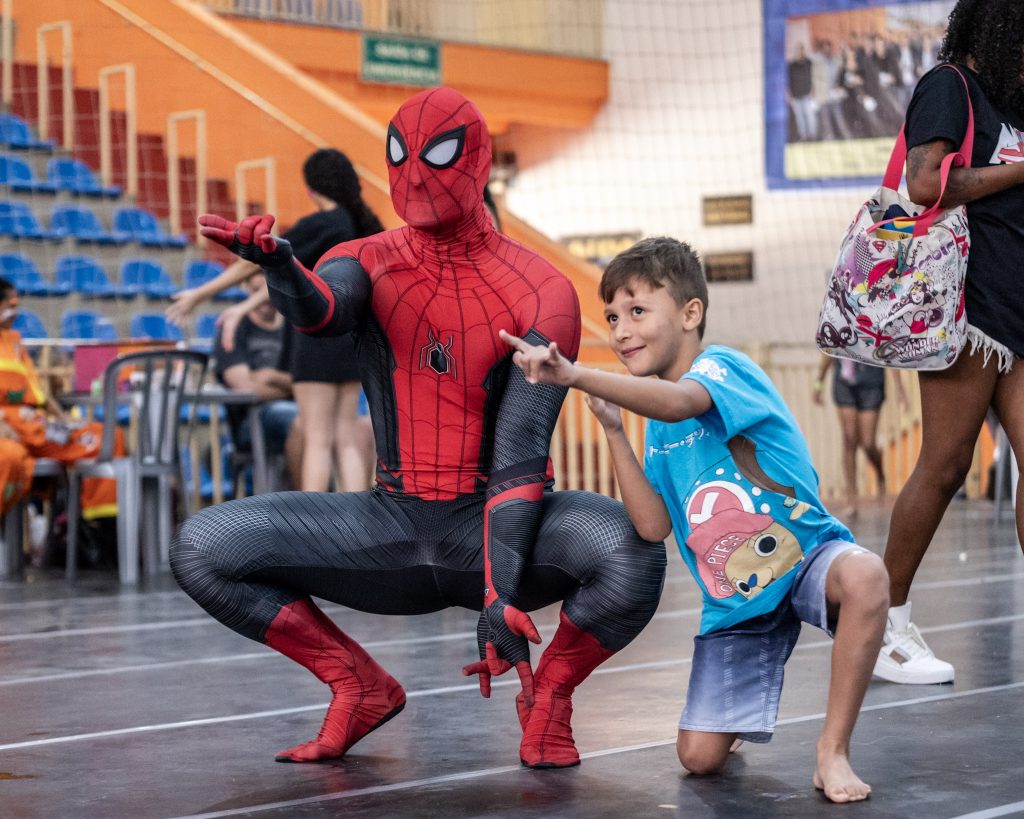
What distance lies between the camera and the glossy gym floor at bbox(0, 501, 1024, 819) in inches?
104

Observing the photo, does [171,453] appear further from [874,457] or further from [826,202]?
[826,202]

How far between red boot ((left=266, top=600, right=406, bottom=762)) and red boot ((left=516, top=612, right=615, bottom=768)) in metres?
0.31

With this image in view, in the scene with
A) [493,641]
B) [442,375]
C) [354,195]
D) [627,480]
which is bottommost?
[493,641]

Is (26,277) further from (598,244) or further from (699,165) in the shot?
(699,165)

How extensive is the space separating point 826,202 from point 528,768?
15.2m

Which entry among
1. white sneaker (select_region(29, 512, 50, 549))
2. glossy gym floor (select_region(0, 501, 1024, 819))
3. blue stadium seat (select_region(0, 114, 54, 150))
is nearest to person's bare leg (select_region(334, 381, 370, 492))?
glossy gym floor (select_region(0, 501, 1024, 819))

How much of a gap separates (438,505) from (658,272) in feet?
1.98

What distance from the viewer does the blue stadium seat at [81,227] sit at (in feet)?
38.4

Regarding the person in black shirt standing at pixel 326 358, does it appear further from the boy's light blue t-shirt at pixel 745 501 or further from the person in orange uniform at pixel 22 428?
the boy's light blue t-shirt at pixel 745 501

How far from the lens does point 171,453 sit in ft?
22.4

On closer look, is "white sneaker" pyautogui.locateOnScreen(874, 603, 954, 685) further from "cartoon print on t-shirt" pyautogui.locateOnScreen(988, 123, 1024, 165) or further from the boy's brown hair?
the boy's brown hair

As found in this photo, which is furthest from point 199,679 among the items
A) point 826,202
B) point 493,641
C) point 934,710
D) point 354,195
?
point 826,202

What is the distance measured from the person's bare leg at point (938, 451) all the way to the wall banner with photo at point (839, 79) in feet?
43.9

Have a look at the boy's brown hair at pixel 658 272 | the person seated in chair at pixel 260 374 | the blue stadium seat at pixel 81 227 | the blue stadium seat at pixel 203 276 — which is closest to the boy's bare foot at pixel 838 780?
the boy's brown hair at pixel 658 272
